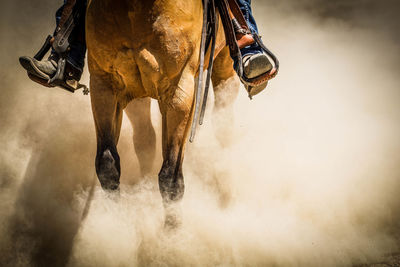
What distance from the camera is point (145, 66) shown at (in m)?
1.46

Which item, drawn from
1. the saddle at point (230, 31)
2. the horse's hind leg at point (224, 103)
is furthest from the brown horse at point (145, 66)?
the horse's hind leg at point (224, 103)

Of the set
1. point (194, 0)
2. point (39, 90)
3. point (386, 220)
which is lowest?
point (386, 220)

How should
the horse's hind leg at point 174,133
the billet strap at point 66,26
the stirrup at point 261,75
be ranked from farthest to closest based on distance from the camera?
the stirrup at point 261,75, the billet strap at point 66,26, the horse's hind leg at point 174,133

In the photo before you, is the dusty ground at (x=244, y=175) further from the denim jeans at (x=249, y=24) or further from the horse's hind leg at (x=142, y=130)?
the denim jeans at (x=249, y=24)

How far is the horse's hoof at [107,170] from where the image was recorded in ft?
5.57

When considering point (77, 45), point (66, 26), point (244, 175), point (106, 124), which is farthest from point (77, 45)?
point (244, 175)

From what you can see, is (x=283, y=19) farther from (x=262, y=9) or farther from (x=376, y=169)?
(x=376, y=169)

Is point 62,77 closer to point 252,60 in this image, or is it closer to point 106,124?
point 106,124

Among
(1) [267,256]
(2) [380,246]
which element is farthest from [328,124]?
(1) [267,256]

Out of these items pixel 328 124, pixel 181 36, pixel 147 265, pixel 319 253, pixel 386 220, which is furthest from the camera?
pixel 328 124

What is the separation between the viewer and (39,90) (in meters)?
2.98

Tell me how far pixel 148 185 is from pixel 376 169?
2862 mm

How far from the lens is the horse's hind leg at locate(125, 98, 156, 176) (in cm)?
296

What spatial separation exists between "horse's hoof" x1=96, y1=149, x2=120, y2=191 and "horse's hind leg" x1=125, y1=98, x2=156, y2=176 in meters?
1.18
